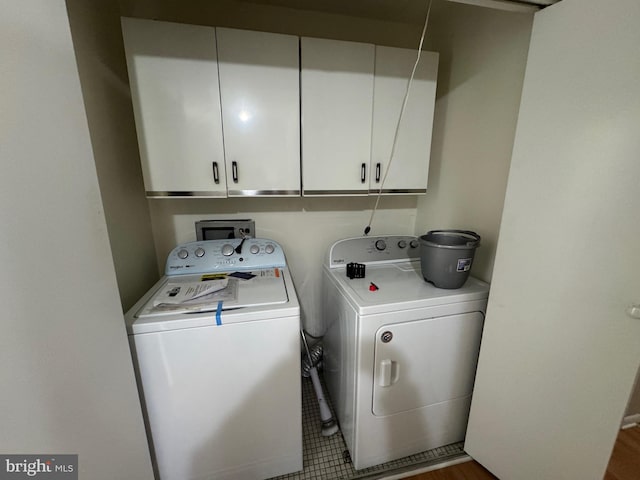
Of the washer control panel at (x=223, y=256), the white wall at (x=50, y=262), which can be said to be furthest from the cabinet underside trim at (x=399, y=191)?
the white wall at (x=50, y=262)

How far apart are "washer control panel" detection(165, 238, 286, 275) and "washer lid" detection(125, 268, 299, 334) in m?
0.17

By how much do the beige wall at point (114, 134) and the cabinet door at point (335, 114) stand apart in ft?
2.94

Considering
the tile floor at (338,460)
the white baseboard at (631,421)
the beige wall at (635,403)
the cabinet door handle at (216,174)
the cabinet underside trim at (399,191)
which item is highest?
the cabinet door handle at (216,174)

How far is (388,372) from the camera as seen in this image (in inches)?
45.2

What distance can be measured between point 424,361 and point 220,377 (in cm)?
94

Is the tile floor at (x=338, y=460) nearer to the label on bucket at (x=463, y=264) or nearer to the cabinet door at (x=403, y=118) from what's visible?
the label on bucket at (x=463, y=264)

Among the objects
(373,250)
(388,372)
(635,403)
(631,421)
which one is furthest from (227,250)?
(631,421)

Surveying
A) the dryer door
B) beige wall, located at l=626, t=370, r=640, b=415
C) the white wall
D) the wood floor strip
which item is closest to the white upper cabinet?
the white wall

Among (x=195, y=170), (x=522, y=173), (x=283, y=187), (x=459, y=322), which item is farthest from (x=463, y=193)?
(x=195, y=170)

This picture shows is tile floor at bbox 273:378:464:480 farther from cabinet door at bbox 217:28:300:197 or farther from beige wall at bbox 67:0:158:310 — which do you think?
cabinet door at bbox 217:28:300:197

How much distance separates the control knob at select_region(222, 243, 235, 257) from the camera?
147 centimetres

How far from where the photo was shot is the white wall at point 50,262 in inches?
21.5

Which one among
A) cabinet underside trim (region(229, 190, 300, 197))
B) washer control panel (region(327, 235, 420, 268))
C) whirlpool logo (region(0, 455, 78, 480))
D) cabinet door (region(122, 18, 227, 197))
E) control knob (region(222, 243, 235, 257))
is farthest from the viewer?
washer control panel (region(327, 235, 420, 268))

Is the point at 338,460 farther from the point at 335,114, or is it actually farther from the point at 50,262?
the point at 335,114
